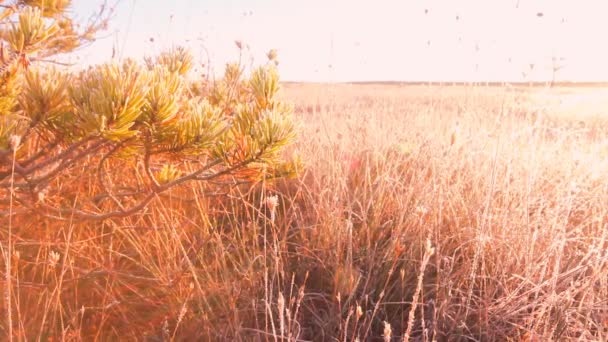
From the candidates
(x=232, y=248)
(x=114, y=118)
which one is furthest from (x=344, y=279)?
(x=114, y=118)

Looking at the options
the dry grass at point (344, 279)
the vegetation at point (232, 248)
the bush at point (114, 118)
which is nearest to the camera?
the bush at point (114, 118)

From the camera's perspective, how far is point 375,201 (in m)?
2.28

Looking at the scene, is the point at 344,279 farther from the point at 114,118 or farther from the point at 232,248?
the point at 114,118

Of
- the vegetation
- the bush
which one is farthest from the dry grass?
the bush

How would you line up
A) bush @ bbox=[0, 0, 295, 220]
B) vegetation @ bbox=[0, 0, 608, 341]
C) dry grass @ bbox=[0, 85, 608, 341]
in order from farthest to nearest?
dry grass @ bbox=[0, 85, 608, 341], vegetation @ bbox=[0, 0, 608, 341], bush @ bbox=[0, 0, 295, 220]

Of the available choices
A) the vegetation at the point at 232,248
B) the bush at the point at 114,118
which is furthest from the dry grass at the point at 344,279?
the bush at the point at 114,118

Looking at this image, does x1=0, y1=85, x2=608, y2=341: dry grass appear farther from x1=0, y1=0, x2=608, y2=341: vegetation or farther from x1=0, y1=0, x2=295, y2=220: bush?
x1=0, y1=0, x2=295, y2=220: bush

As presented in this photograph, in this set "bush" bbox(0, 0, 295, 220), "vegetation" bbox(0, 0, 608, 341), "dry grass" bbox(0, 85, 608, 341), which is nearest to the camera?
"bush" bbox(0, 0, 295, 220)

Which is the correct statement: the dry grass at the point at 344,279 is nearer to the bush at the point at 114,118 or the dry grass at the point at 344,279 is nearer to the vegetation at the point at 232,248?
the vegetation at the point at 232,248

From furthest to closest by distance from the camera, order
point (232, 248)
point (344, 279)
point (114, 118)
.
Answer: point (232, 248), point (344, 279), point (114, 118)

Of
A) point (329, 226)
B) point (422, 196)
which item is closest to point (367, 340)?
point (329, 226)

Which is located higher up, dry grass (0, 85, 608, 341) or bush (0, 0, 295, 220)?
bush (0, 0, 295, 220)

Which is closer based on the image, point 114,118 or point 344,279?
point 114,118

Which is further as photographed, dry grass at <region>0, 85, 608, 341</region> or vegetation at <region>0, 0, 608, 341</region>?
dry grass at <region>0, 85, 608, 341</region>
